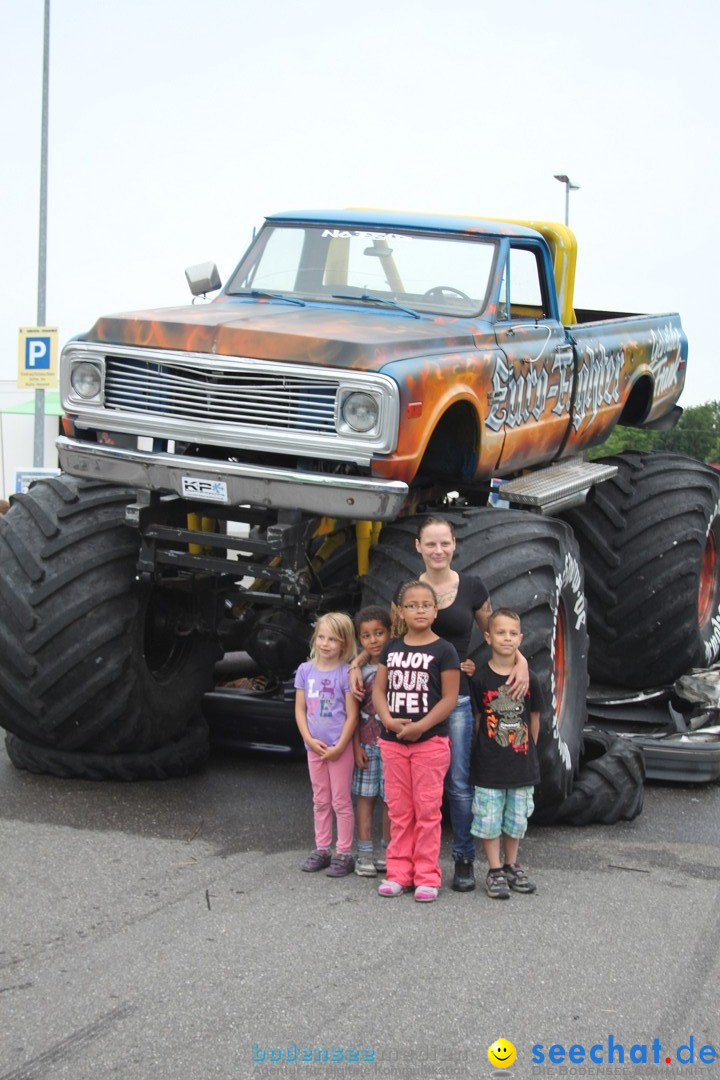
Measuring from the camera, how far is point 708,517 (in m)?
9.52

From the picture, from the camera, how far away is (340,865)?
6141 mm

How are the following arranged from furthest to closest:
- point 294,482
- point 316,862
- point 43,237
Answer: point 43,237
point 294,482
point 316,862

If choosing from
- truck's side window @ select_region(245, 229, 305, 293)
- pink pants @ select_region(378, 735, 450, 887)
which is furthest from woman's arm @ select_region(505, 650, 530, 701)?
truck's side window @ select_region(245, 229, 305, 293)

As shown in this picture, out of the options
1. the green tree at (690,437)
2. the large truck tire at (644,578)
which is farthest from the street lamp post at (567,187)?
the large truck tire at (644,578)

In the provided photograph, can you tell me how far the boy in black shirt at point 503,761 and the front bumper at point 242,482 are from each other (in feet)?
2.36

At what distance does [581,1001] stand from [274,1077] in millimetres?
1148

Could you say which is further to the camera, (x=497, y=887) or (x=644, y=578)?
(x=644, y=578)

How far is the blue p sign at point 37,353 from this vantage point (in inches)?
730

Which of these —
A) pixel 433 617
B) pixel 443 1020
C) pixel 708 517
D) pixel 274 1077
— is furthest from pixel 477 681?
pixel 708 517

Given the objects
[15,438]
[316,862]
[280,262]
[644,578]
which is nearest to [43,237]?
[15,438]

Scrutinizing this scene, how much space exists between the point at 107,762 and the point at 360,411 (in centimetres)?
228

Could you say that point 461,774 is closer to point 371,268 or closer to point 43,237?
point 371,268

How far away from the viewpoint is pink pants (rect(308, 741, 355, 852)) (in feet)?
20.4

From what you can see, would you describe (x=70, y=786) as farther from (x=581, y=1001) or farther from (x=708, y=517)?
(x=708, y=517)
